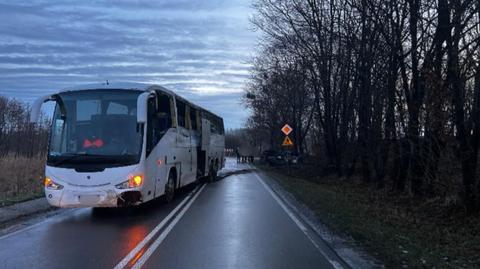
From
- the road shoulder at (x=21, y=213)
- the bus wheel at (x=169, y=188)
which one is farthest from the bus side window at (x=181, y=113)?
the road shoulder at (x=21, y=213)

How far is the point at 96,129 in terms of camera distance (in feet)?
44.1

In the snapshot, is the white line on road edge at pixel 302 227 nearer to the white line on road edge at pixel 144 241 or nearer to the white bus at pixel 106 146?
the white line on road edge at pixel 144 241

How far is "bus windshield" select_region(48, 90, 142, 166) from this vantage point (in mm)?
13102

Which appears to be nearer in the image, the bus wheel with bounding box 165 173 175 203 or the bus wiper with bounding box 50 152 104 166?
the bus wiper with bounding box 50 152 104 166

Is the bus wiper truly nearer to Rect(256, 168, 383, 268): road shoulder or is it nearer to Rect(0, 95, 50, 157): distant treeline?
Rect(256, 168, 383, 268): road shoulder

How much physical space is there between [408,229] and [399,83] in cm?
1041

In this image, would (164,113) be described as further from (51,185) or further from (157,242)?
(157,242)

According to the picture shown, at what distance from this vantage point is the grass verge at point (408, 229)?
29.1ft

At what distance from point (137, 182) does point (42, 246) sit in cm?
378

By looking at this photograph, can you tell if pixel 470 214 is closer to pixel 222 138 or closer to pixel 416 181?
pixel 416 181

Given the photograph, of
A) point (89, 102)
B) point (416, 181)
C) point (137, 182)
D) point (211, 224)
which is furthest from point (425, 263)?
point (416, 181)

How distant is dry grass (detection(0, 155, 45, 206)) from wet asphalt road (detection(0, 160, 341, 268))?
451 centimetres

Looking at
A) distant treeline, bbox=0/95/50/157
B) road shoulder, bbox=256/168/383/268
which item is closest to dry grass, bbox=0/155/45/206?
road shoulder, bbox=256/168/383/268

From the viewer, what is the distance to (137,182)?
43.0 ft
